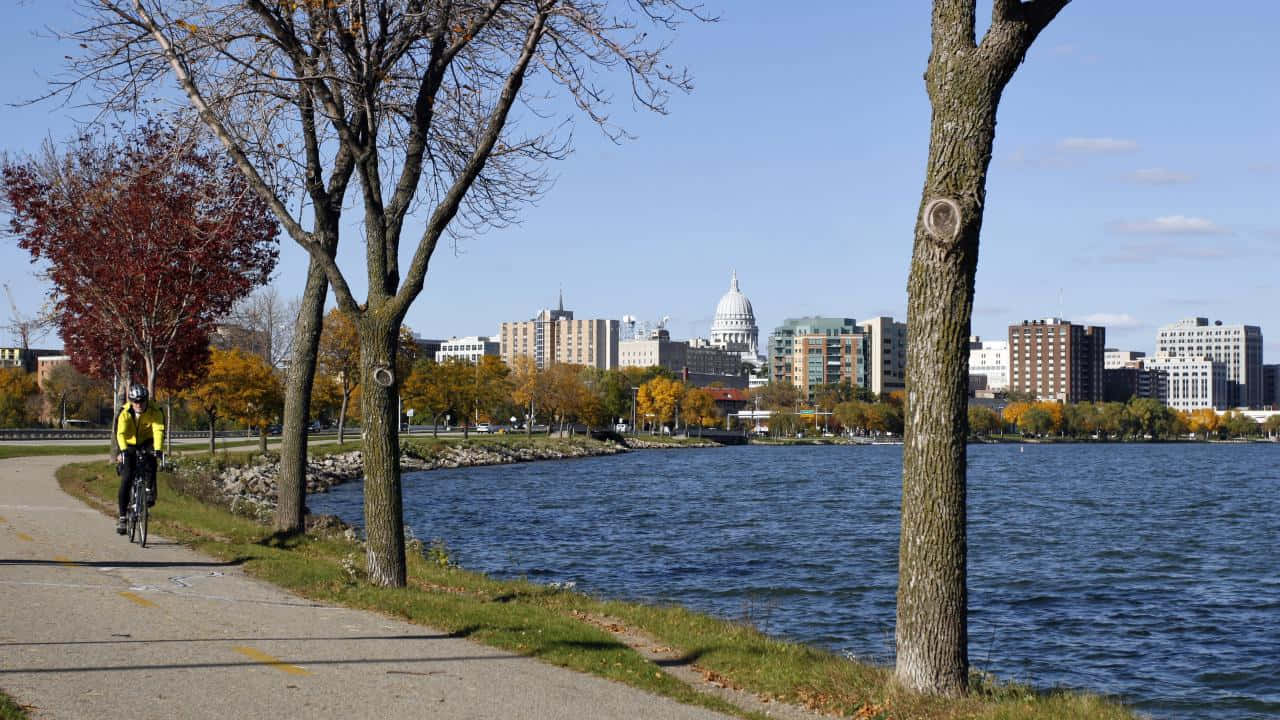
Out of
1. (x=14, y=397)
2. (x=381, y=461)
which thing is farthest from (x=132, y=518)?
(x=14, y=397)

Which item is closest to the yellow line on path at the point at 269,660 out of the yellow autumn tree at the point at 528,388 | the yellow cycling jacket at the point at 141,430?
the yellow cycling jacket at the point at 141,430

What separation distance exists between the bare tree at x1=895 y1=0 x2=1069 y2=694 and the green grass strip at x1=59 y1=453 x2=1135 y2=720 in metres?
0.53

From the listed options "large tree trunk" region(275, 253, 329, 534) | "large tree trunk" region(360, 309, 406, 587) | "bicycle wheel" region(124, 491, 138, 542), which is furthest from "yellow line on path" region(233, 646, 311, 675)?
"large tree trunk" region(275, 253, 329, 534)

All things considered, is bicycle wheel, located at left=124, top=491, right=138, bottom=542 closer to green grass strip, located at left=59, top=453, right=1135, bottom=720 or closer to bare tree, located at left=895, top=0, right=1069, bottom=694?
green grass strip, located at left=59, top=453, right=1135, bottom=720

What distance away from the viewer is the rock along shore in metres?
37.8

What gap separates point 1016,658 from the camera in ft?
59.0

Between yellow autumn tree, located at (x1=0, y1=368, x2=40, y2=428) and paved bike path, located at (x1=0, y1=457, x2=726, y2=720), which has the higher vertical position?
yellow autumn tree, located at (x1=0, y1=368, x2=40, y2=428)

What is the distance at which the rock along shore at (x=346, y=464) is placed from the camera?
37781mm

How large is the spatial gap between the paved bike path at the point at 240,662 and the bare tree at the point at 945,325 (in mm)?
2044

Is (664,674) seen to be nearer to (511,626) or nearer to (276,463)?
(511,626)

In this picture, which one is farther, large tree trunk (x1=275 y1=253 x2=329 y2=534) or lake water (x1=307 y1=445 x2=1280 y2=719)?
large tree trunk (x1=275 y1=253 x2=329 y2=534)

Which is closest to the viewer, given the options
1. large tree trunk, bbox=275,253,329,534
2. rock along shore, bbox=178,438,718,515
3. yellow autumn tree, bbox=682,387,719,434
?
large tree trunk, bbox=275,253,329,534

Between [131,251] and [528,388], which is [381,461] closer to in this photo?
[131,251]

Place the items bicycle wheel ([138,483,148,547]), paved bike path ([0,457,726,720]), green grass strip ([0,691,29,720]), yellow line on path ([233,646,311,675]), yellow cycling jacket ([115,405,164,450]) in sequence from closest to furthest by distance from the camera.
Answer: green grass strip ([0,691,29,720]) < paved bike path ([0,457,726,720]) < yellow line on path ([233,646,311,675]) < yellow cycling jacket ([115,405,164,450]) < bicycle wheel ([138,483,148,547])
